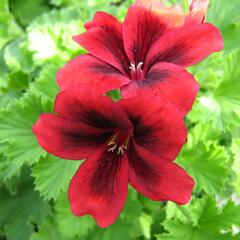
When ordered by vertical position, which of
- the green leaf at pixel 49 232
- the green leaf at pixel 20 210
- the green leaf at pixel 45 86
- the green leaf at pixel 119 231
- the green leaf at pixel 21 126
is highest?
the green leaf at pixel 45 86

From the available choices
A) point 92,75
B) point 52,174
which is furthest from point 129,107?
point 52,174

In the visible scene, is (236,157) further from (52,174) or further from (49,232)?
(49,232)

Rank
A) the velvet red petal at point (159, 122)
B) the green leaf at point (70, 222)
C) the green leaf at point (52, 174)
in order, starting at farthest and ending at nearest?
the green leaf at point (70, 222), the green leaf at point (52, 174), the velvet red petal at point (159, 122)

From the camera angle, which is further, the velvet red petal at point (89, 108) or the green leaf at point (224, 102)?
the green leaf at point (224, 102)

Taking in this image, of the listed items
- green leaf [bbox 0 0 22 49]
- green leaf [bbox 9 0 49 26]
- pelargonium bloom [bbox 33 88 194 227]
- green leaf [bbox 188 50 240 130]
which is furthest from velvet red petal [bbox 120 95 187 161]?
green leaf [bbox 9 0 49 26]

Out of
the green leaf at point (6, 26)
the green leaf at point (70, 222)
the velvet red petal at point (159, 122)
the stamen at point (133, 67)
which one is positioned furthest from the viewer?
the green leaf at point (6, 26)

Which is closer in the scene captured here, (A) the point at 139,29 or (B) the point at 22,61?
(A) the point at 139,29

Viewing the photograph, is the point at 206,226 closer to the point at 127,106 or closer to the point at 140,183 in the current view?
the point at 140,183

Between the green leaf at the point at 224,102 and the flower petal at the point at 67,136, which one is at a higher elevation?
the flower petal at the point at 67,136

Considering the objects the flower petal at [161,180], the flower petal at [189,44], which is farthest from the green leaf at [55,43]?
the flower petal at [161,180]

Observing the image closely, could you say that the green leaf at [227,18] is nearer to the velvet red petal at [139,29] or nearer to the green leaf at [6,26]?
the velvet red petal at [139,29]
